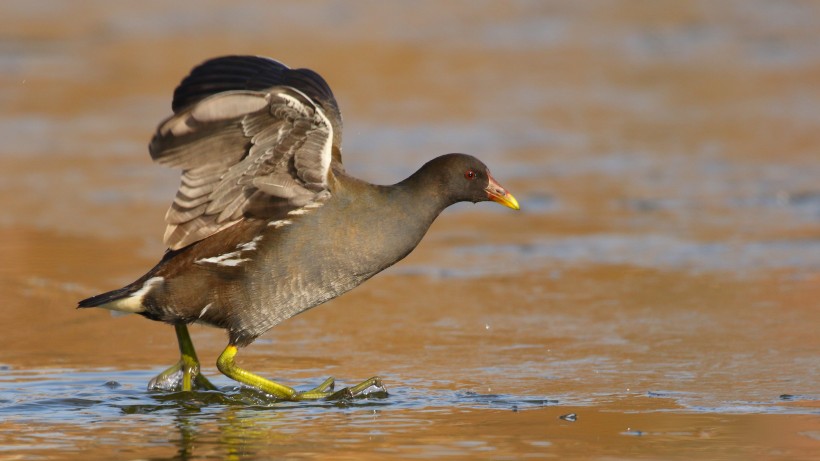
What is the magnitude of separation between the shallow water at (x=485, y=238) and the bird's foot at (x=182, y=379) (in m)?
0.13

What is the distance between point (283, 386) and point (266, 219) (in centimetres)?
77

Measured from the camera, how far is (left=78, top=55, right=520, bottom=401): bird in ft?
19.6

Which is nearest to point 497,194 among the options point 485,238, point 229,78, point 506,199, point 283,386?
point 506,199

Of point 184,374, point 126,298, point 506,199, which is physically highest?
point 506,199

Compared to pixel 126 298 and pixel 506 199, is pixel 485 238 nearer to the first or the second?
pixel 506 199

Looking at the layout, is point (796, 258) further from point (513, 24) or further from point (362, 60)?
point (513, 24)

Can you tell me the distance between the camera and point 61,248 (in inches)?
369

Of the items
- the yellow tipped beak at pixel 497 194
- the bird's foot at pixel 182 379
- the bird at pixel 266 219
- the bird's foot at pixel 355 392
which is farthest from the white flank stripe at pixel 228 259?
the yellow tipped beak at pixel 497 194

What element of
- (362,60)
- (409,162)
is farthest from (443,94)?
(409,162)

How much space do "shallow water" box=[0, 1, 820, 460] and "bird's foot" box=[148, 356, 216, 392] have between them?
0.13 metres

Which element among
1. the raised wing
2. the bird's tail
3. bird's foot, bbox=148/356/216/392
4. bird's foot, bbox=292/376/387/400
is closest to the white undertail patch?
the bird's tail

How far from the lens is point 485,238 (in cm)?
967

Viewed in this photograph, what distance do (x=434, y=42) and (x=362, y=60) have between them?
1313mm

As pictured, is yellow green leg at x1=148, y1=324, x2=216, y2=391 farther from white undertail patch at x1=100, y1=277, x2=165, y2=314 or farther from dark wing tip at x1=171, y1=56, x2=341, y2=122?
dark wing tip at x1=171, y1=56, x2=341, y2=122
